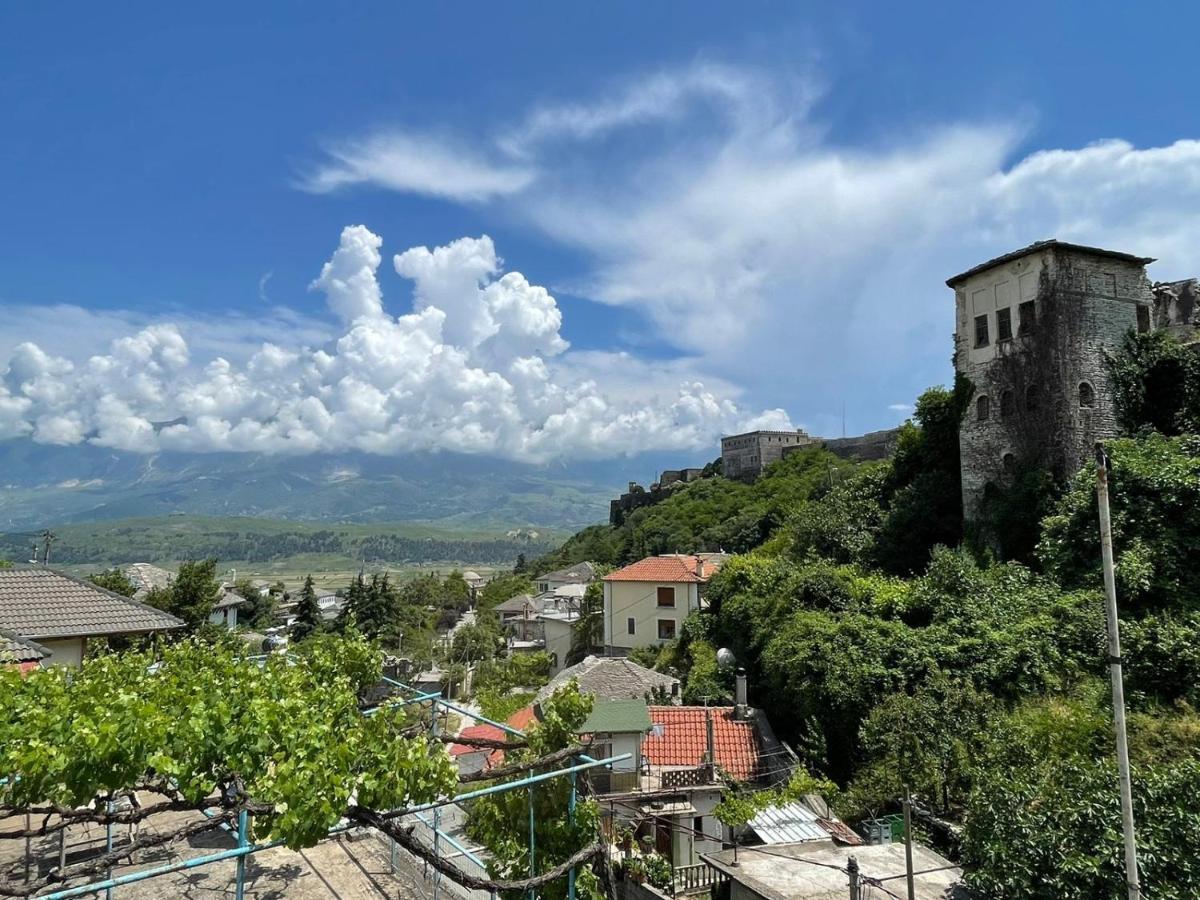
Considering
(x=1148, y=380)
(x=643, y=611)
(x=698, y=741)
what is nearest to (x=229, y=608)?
(x=643, y=611)

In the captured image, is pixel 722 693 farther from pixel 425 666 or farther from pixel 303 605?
pixel 303 605

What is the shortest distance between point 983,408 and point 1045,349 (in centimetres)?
283

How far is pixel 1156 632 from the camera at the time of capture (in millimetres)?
14688

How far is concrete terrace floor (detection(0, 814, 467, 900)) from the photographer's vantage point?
7629 millimetres

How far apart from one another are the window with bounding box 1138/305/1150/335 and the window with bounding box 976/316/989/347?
178 inches

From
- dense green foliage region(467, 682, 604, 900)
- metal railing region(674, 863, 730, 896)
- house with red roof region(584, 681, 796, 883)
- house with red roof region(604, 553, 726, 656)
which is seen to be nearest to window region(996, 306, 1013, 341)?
house with red roof region(584, 681, 796, 883)

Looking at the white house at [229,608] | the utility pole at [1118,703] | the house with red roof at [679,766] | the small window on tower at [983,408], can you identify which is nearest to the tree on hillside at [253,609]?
the white house at [229,608]

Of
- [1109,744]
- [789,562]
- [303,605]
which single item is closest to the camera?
[1109,744]

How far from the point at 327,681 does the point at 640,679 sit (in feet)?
63.1

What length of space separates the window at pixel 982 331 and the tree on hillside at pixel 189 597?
31.1 metres

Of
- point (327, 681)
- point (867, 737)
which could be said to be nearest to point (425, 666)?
point (867, 737)

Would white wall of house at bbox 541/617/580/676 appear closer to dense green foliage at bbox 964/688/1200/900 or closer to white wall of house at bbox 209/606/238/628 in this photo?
white wall of house at bbox 209/606/238/628

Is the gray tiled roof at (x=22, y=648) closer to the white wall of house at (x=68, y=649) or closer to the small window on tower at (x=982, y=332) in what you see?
the white wall of house at (x=68, y=649)

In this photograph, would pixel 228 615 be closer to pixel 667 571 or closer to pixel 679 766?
pixel 667 571
